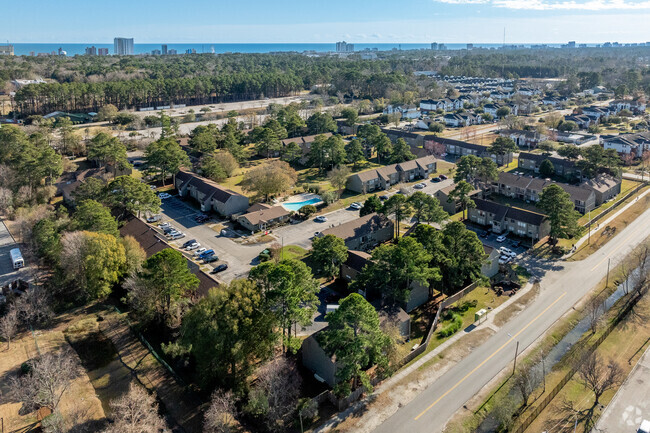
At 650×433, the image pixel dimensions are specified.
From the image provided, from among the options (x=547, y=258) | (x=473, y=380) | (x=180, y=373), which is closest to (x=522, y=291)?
(x=547, y=258)

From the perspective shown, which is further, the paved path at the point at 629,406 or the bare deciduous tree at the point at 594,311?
the bare deciduous tree at the point at 594,311

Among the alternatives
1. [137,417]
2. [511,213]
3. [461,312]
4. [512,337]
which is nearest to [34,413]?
[137,417]

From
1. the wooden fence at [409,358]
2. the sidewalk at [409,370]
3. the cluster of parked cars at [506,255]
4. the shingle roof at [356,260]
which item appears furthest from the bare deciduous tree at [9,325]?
the cluster of parked cars at [506,255]

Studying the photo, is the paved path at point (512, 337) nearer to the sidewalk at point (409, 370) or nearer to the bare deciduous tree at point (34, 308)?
the sidewalk at point (409, 370)

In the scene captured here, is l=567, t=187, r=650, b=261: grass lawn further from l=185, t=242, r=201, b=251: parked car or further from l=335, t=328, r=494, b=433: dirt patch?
l=185, t=242, r=201, b=251: parked car

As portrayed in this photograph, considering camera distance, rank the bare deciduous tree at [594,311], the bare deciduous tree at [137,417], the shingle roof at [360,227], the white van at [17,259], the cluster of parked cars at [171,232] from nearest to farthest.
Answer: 1. the bare deciduous tree at [137,417]
2. the bare deciduous tree at [594,311]
3. the white van at [17,259]
4. the shingle roof at [360,227]
5. the cluster of parked cars at [171,232]

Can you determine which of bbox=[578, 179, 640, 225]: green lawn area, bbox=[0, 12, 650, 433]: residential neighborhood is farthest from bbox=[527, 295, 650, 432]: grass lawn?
bbox=[578, 179, 640, 225]: green lawn area

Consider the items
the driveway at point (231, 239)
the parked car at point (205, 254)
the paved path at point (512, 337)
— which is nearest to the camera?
the paved path at point (512, 337)

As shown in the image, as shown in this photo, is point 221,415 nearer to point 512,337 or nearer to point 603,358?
point 512,337
